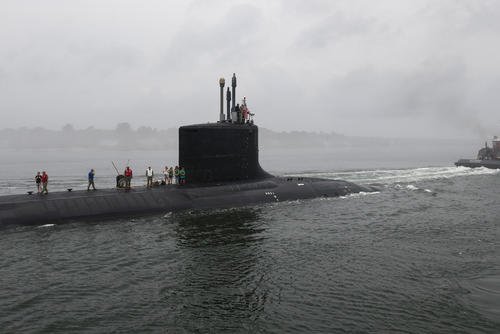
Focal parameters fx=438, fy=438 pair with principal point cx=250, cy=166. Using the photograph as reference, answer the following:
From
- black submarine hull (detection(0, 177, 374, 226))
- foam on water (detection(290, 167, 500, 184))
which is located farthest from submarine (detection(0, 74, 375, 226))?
foam on water (detection(290, 167, 500, 184))

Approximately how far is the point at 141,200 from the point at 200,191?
3652mm

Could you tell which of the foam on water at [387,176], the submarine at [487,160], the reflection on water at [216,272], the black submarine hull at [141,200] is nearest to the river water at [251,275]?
→ the reflection on water at [216,272]

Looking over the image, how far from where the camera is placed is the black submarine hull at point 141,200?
68.2ft

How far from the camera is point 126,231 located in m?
20.1

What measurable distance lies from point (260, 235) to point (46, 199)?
11019 millimetres

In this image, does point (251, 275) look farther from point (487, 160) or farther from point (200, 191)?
point (487, 160)

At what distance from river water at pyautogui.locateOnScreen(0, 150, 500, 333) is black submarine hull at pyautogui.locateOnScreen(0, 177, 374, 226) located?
811 millimetres

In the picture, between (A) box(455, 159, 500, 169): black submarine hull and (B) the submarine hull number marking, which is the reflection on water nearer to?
(B) the submarine hull number marking

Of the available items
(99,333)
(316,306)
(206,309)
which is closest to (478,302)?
(316,306)

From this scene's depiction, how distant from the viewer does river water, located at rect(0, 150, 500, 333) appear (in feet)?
35.9

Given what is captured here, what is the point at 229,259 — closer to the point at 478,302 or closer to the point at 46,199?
the point at 478,302

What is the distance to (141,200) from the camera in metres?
24.1

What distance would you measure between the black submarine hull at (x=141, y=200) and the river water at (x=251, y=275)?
0.81 metres

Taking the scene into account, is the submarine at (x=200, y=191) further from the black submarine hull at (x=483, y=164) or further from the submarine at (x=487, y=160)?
the submarine at (x=487, y=160)
